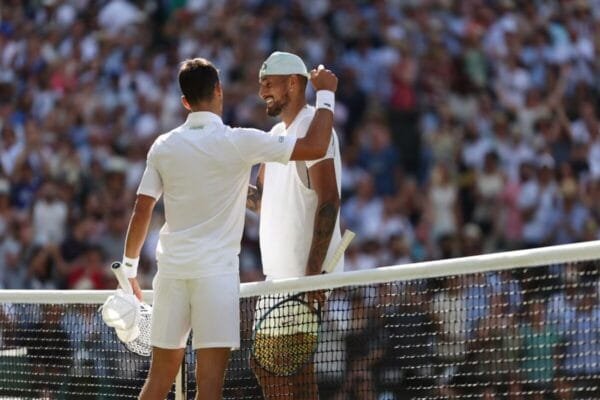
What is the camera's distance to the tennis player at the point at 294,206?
22.5 ft

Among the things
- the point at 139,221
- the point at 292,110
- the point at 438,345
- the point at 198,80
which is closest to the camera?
the point at 198,80

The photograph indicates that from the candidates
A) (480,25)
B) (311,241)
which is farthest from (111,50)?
(311,241)

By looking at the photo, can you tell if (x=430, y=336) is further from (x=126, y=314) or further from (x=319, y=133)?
(x=126, y=314)

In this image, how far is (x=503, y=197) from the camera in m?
15.0

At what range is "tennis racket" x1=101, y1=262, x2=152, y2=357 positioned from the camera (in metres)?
6.70

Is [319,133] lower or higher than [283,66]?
lower

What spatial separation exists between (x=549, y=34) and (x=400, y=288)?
33.6 feet

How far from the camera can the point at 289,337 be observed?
6844mm

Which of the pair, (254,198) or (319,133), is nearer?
(319,133)

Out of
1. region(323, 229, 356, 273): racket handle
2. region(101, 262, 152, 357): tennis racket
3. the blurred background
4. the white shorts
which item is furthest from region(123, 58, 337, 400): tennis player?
the blurred background

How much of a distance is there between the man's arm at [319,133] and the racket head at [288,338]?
73cm

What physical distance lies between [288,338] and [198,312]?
59 centimetres

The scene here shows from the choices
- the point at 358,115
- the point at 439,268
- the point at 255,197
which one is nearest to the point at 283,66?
the point at 255,197

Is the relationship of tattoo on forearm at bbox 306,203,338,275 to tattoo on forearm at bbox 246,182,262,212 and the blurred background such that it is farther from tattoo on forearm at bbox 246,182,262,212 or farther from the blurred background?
the blurred background
